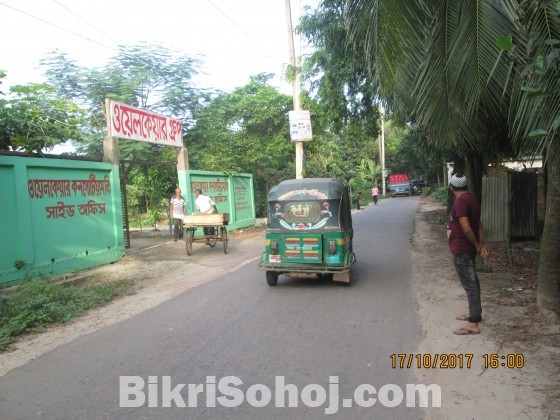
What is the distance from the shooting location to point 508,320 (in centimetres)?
520

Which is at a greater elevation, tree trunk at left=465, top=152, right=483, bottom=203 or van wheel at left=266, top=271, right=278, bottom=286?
tree trunk at left=465, top=152, right=483, bottom=203

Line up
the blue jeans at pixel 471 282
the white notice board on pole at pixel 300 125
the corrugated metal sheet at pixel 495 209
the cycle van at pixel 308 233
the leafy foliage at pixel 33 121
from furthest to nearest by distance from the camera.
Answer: the white notice board on pole at pixel 300 125 → the corrugated metal sheet at pixel 495 209 → the leafy foliage at pixel 33 121 → the cycle van at pixel 308 233 → the blue jeans at pixel 471 282

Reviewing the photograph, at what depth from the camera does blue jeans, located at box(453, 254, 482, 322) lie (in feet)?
15.7

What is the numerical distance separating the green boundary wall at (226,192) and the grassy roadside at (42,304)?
724 centimetres

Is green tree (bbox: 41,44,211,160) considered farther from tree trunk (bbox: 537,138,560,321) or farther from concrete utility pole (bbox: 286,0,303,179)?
tree trunk (bbox: 537,138,560,321)

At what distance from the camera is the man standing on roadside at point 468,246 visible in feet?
15.8

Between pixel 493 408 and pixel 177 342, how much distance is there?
3336mm

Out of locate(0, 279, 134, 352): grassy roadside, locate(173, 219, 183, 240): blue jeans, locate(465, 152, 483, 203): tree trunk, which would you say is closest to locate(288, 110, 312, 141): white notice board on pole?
locate(173, 219, 183, 240): blue jeans

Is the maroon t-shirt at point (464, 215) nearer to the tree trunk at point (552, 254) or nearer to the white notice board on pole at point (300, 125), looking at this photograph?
the tree trunk at point (552, 254)

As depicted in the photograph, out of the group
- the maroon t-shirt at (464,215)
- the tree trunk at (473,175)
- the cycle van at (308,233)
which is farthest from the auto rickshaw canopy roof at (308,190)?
the tree trunk at (473,175)

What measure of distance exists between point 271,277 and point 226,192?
34.2 feet

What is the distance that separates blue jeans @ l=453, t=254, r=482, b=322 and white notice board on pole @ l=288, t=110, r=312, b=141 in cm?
1118

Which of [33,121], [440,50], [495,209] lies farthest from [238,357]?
[495,209]

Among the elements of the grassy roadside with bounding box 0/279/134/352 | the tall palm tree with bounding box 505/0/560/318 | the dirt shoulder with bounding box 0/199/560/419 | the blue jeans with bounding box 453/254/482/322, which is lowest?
the dirt shoulder with bounding box 0/199/560/419
